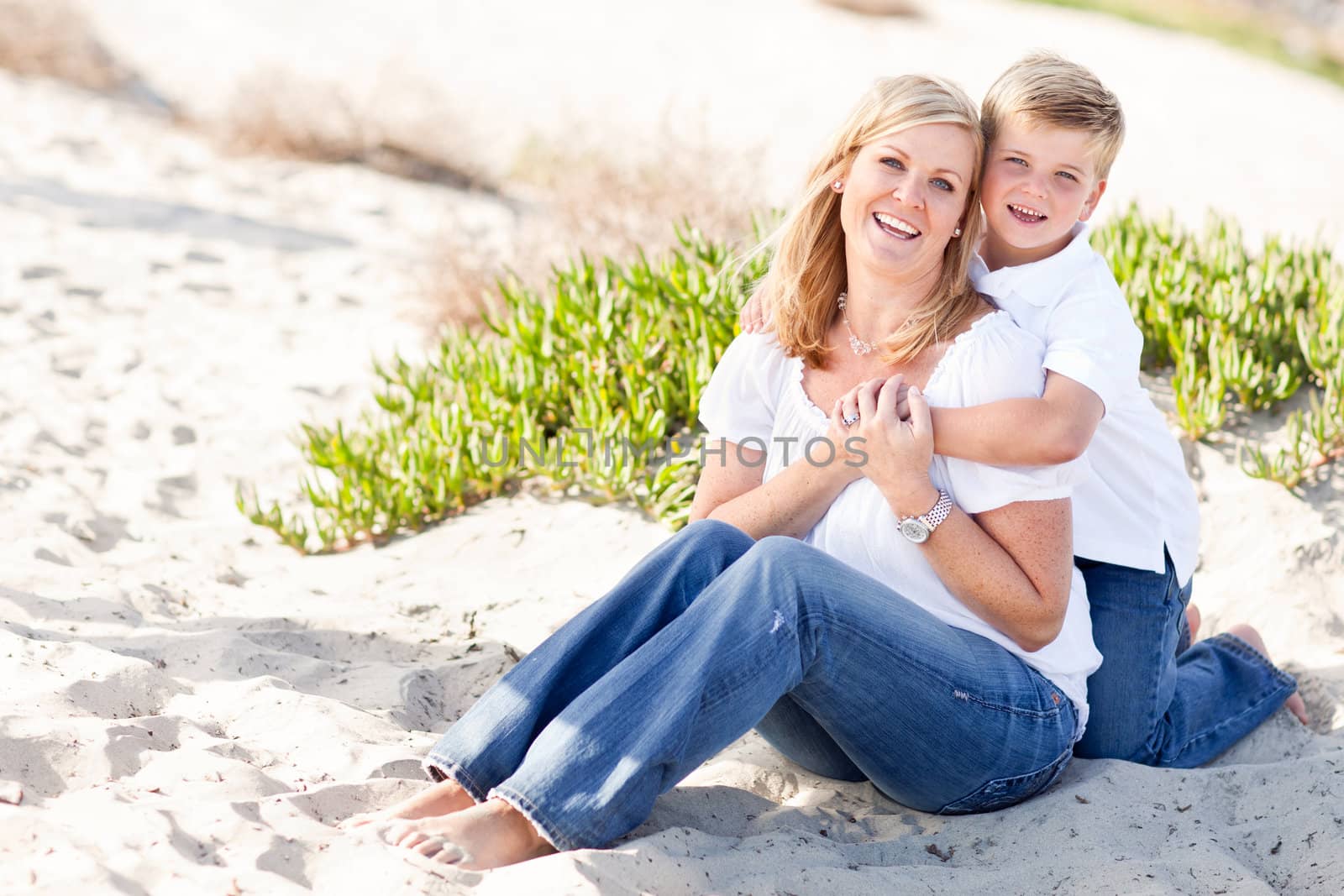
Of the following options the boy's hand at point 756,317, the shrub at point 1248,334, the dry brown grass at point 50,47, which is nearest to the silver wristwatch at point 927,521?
the boy's hand at point 756,317

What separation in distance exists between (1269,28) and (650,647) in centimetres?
1977

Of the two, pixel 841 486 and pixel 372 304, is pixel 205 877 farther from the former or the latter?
pixel 372 304

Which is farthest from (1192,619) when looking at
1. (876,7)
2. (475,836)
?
(876,7)

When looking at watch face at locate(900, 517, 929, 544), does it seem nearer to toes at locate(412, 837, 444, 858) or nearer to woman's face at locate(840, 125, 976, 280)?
woman's face at locate(840, 125, 976, 280)

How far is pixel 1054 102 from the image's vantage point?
2.38 metres

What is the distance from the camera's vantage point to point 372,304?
6.08 metres

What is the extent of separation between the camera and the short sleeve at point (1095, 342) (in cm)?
223

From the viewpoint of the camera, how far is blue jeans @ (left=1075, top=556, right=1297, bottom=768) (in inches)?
101

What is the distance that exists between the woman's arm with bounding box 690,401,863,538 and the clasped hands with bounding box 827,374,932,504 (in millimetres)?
13

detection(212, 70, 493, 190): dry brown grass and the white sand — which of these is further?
detection(212, 70, 493, 190): dry brown grass

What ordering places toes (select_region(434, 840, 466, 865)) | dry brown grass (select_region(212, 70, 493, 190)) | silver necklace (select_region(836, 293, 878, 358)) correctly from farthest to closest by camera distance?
dry brown grass (select_region(212, 70, 493, 190)), silver necklace (select_region(836, 293, 878, 358)), toes (select_region(434, 840, 466, 865))

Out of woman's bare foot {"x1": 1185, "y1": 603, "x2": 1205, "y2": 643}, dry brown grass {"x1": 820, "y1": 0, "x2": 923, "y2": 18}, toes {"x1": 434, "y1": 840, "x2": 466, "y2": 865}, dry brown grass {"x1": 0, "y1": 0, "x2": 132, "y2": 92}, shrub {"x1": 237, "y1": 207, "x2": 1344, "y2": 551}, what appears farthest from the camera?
dry brown grass {"x1": 820, "y1": 0, "x2": 923, "y2": 18}

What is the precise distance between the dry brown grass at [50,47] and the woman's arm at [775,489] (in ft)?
30.5

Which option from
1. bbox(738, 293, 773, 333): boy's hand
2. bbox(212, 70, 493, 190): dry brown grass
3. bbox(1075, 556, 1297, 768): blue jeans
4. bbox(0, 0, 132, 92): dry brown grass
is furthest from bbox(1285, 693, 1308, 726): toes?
bbox(0, 0, 132, 92): dry brown grass
